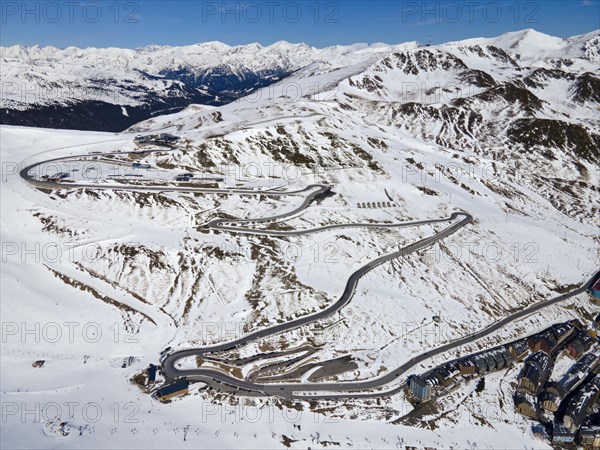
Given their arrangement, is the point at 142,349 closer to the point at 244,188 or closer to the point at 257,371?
the point at 257,371

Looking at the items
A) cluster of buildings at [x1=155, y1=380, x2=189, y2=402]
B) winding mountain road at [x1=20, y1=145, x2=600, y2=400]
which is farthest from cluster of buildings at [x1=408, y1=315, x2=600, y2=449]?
cluster of buildings at [x1=155, y1=380, x2=189, y2=402]

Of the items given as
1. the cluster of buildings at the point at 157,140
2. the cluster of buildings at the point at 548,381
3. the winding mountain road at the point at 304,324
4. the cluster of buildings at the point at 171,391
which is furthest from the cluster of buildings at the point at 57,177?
the cluster of buildings at the point at 548,381

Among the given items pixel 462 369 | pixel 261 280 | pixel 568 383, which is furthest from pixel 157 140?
pixel 568 383

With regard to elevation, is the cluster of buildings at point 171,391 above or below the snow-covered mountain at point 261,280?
below

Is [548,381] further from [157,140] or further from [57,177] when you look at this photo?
[157,140]

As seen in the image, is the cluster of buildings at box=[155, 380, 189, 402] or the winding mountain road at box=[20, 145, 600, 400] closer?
the cluster of buildings at box=[155, 380, 189, 402]

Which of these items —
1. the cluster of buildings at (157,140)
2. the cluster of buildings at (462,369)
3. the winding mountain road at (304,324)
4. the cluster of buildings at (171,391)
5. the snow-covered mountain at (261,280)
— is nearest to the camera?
the snow-covered mountain at (261,280)

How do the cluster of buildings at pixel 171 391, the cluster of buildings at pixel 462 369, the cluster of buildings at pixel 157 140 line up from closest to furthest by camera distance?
the cluster of buildings at pixel 171 391
the cluster of buildings at pixel 462 369
the cluster of buildings at pixel 157 140

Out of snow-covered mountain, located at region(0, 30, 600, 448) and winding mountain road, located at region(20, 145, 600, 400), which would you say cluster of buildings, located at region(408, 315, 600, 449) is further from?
winding mountain road, located at region(20, 145, 600, 400)

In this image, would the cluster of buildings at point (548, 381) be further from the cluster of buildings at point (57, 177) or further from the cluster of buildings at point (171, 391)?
the cluster of buildings at point (57, 177)

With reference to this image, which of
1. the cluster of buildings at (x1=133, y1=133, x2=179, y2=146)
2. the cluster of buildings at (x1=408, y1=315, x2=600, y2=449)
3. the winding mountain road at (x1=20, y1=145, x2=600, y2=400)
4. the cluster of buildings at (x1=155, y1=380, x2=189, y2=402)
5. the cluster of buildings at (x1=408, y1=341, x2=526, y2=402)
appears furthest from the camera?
the cluster of buildings at (x1=133, y1=133, x2=179, y2=146)

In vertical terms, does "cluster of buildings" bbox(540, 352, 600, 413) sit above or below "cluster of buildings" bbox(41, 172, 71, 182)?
below

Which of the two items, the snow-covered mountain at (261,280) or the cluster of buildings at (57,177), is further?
the cluster of buildings at (57,177)
